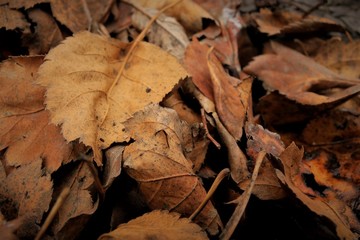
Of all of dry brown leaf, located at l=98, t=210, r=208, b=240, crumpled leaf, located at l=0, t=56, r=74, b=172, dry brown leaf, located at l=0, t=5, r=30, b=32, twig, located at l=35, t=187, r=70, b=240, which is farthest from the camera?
dry brown leaf, located at l=0, t=5, r=30, b=32

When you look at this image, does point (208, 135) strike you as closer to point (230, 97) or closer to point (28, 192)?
point (230, 97)

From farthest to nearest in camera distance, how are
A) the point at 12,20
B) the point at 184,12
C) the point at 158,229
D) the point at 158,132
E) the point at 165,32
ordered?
the point at 184,12 → the point at 165,32 → the point at 12,20 → the point at 158,132 → the point at 158,229

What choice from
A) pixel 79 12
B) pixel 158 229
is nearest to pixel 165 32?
pixel 79 12

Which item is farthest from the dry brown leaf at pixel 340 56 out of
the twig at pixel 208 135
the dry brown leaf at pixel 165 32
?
the twig at pixel 208 135

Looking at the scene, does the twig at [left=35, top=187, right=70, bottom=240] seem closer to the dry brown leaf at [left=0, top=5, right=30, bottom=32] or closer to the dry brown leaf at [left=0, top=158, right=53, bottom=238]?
the dry brown leaf at [left=0, top=158, right=53, bottom=238]

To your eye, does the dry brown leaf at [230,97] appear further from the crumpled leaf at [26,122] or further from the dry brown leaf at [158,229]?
the crumpled leaf at [26,122]

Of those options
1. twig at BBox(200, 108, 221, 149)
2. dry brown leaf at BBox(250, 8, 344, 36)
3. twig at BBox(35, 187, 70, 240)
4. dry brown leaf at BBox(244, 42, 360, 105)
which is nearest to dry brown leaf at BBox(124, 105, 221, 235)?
twig at BBox(200, 108, 221, 149)
